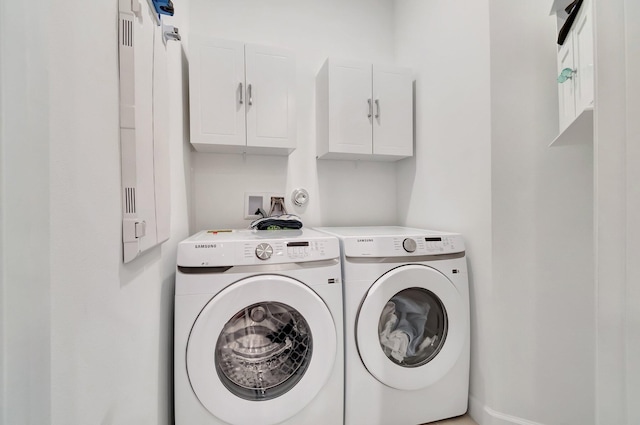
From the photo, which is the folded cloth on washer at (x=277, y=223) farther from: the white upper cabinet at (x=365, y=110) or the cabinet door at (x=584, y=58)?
the cabinet door at (x=584, y=58)

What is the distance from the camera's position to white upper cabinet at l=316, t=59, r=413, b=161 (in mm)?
1774

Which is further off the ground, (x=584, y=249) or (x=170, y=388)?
(x=584, y=249)

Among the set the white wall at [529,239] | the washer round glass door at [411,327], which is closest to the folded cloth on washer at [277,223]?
the washer round glass door at [411,327]

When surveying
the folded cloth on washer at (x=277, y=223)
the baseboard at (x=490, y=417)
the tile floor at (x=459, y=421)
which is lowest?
the tile floor at (x=459, y=421)

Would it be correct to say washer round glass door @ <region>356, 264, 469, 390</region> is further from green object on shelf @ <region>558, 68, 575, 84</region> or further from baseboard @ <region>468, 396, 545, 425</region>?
green object on shelf @ <region>558, 68, 575, 84</region>

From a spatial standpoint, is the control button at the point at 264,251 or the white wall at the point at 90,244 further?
the control button at the point at 264,251

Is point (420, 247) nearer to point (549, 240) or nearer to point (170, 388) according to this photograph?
point (549, 240)

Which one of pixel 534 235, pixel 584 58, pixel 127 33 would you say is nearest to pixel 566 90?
pixel 584 58

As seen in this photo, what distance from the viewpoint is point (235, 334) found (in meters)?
1.14

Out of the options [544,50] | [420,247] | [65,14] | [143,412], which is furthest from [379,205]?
[65,14]

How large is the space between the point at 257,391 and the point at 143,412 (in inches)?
16.8

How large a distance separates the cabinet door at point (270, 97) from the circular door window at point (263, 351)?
38.8 inches

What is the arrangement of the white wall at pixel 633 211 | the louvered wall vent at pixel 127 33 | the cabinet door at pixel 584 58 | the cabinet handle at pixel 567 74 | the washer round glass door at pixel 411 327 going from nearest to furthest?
the white wall at pixel 633 211
the louvered wall vent at pixel 127 33
the cabinet door at pixel 584 58
the cabinet handle at pixel 567 74
the washer round glass door at pixel 411 327

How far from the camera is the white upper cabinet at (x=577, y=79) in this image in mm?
880
